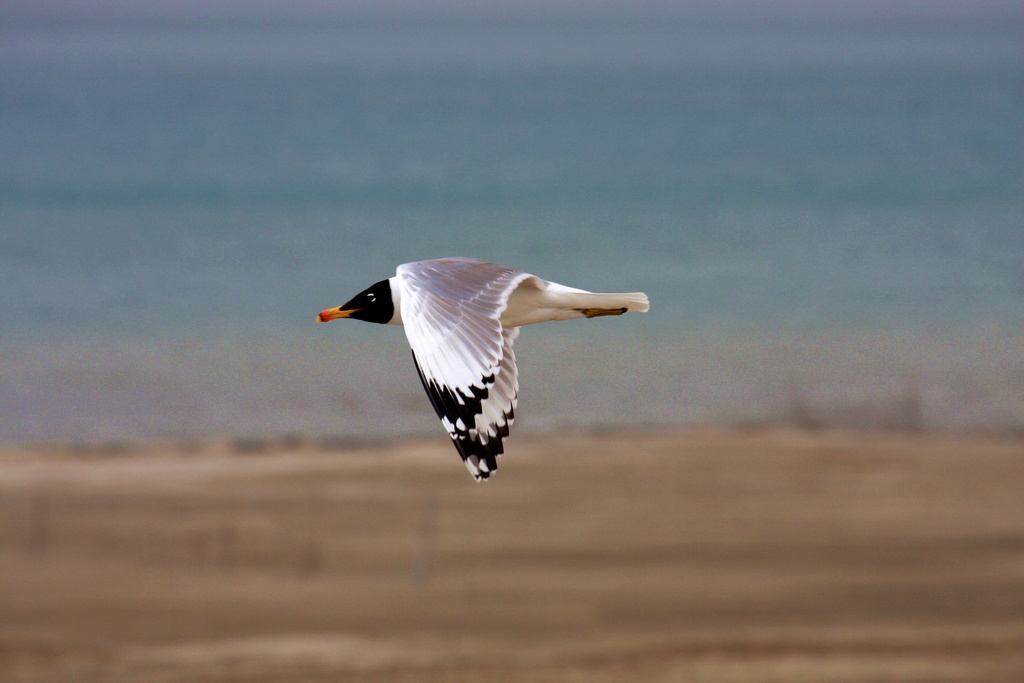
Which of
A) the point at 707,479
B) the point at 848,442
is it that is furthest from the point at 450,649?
the point at 848,442

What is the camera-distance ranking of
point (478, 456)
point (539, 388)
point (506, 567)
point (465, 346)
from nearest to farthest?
1. point (465, 346)
2. point (478, 456)
3. point (506, 567)
4. point (539, 388)

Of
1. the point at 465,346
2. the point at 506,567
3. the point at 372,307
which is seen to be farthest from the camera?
the point at 506,567

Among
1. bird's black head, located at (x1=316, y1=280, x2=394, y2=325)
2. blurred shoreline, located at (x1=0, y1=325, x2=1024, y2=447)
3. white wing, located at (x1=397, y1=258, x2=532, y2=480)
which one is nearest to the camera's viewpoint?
white wing, located at (x1=397, y1=258, x2=532, y2=480)

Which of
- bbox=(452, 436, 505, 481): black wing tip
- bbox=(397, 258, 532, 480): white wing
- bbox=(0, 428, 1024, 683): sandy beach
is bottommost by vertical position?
bbox=(0, 428, 1024, 683): sandy beach

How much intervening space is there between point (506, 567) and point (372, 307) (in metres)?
7.48

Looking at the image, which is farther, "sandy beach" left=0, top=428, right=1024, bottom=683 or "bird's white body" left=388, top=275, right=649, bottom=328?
"sandy beach" left=0, top=428, right=1024, bottom=683

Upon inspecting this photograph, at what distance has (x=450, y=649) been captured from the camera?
10.4 metres

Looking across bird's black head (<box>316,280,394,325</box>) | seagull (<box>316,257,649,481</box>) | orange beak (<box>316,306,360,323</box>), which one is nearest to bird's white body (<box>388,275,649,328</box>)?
seagull (<box>316,257,649,481</box>)

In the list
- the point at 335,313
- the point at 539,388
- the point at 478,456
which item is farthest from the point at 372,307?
the point at 539,388

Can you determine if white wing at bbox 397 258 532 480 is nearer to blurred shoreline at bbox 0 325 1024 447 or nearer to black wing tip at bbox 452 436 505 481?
black wing tip at bbox 452 436 505 481

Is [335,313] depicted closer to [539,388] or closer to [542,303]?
[542,303]

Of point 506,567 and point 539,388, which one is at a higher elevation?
point 539,388

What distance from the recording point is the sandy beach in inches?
412

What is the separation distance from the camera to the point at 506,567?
10867 mm
